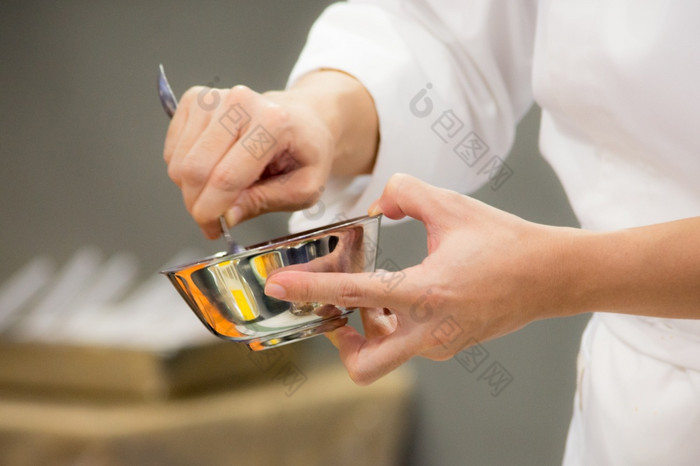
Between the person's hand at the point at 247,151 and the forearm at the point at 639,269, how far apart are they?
0.87 ft

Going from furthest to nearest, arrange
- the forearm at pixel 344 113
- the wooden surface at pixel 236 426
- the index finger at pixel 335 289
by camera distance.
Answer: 1. the wooden surface at pixel 236 426
2. the forearm at pixel 344 113
3. the index finger at pixel 335 289

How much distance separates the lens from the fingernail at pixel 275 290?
17.9 inches

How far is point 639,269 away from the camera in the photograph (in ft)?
1.49

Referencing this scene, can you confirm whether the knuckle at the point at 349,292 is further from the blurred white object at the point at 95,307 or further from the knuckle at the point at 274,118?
the blurred white object at the point at 95,307

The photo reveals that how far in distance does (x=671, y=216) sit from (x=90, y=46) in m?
1.10

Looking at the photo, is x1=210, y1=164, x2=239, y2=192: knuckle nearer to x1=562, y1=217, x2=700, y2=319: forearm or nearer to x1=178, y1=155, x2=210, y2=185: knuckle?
x1=178, y1=155, x2=210, y2=185: knuckle

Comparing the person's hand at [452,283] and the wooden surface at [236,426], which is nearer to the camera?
the person's hand at [452,283]

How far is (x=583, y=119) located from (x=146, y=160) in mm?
932

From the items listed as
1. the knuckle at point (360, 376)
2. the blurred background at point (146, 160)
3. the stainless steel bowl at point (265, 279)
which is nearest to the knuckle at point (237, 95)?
the stainless steel bowl at point (265, 279)

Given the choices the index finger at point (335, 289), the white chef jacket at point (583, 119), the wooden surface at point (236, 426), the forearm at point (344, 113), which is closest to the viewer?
the index finger at point (335, 289)

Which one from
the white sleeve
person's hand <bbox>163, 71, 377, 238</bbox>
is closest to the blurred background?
the white sleeve

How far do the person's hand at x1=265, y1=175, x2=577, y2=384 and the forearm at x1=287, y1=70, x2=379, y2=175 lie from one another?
0.22 m

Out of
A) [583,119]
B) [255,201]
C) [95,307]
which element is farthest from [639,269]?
[95,307]

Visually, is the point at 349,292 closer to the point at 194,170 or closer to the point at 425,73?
the point at 194,170
